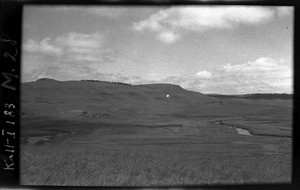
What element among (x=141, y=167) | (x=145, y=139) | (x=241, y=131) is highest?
(x=241, y=131)

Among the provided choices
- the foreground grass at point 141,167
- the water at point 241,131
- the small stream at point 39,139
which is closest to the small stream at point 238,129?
the water at point 241,131

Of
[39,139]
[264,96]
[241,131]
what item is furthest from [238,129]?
[39,139]

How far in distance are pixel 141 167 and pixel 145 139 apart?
0.35 meters

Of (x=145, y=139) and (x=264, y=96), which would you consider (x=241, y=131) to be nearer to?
(x=264, y=96)

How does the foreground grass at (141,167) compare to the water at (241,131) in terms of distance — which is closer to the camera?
the foreground grass at (141,167)

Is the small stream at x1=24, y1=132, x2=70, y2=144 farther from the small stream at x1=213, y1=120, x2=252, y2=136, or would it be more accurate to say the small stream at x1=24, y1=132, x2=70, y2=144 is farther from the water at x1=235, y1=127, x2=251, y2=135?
the water at x1=235, y1=127, x2=251, y2=135

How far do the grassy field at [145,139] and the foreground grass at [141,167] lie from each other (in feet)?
0.04

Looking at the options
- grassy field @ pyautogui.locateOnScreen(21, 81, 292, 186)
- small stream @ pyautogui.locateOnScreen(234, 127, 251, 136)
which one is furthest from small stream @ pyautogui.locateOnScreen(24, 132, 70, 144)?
small stream @ pyautogui.locateOnScreen(234, 127, 251, 136)

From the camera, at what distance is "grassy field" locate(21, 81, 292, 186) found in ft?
13.6

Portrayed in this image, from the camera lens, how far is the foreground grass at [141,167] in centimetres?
412

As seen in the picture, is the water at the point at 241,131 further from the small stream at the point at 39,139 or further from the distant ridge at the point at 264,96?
the small stream at the point at 39,139

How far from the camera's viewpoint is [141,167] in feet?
14.0

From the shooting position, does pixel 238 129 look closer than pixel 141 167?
No

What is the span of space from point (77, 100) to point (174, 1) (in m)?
1.65
